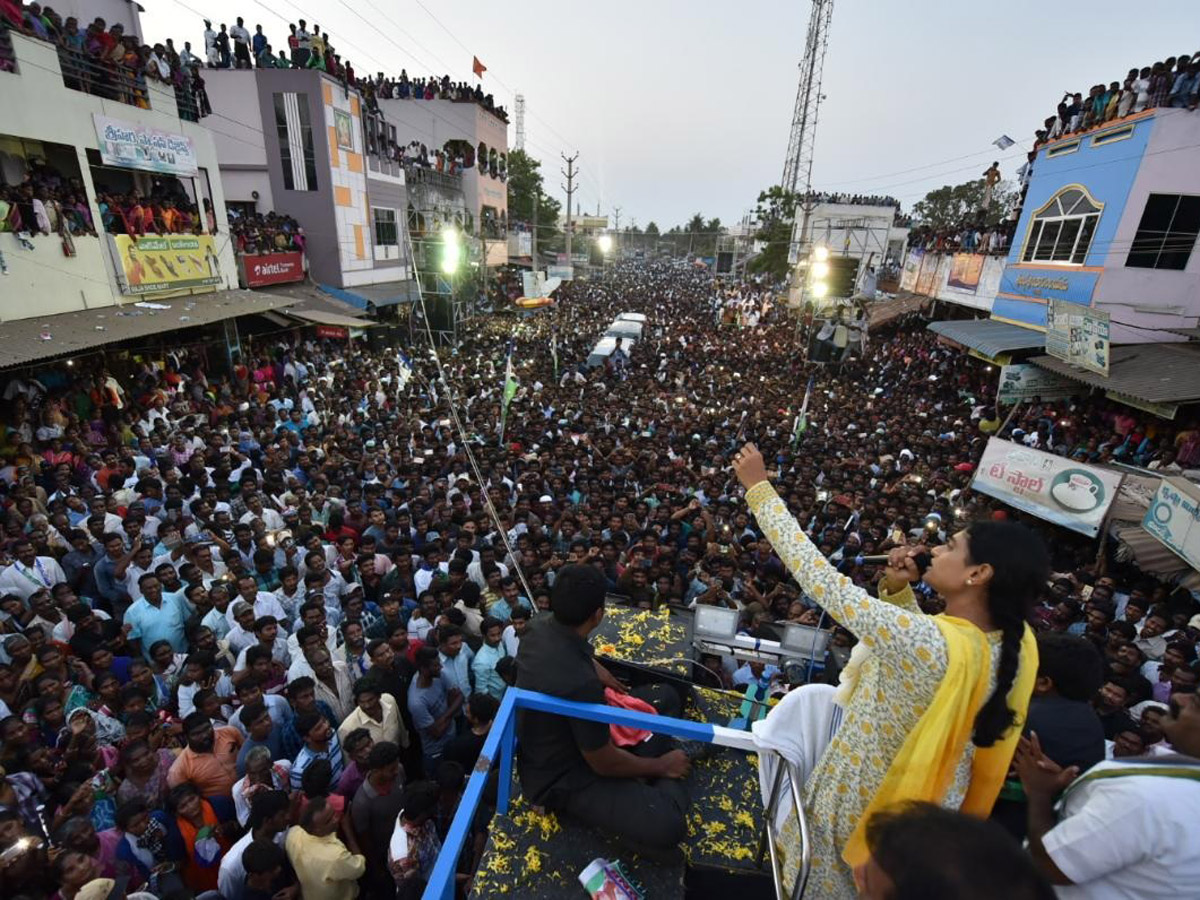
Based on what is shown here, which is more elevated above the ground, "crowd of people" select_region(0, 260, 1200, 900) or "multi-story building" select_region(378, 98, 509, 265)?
"multi-story building" select_region(378, 98, 509, 265)

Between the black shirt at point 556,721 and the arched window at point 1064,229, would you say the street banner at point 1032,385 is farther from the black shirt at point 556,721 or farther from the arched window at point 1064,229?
the black shirt at point 556,721

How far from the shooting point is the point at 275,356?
1498cm

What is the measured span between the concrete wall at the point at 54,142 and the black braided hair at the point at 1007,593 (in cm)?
1280

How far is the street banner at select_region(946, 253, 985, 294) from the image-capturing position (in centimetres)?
1745

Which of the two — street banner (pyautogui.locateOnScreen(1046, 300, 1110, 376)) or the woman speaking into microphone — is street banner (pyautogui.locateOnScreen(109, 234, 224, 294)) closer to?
the woman speaking into microphone

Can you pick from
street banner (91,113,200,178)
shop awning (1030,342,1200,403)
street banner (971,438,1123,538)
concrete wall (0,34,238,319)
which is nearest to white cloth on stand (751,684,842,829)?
street banner (971,438,1123,538)

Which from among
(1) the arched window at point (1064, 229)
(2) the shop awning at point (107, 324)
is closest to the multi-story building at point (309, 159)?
(2) the shop awning at point (107, 324)

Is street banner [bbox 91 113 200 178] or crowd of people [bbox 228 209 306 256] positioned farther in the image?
crowd of people [bbox 228 209 306 256]

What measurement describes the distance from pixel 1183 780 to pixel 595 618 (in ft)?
5.58

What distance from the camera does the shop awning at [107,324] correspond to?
802cm

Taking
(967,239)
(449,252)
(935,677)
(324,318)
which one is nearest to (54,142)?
(324,318)

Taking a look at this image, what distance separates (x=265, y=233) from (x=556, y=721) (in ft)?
62.8

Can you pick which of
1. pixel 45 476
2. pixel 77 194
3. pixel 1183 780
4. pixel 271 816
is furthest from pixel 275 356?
pixel 1183 780

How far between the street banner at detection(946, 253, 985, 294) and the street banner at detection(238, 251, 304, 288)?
68.1 ft
